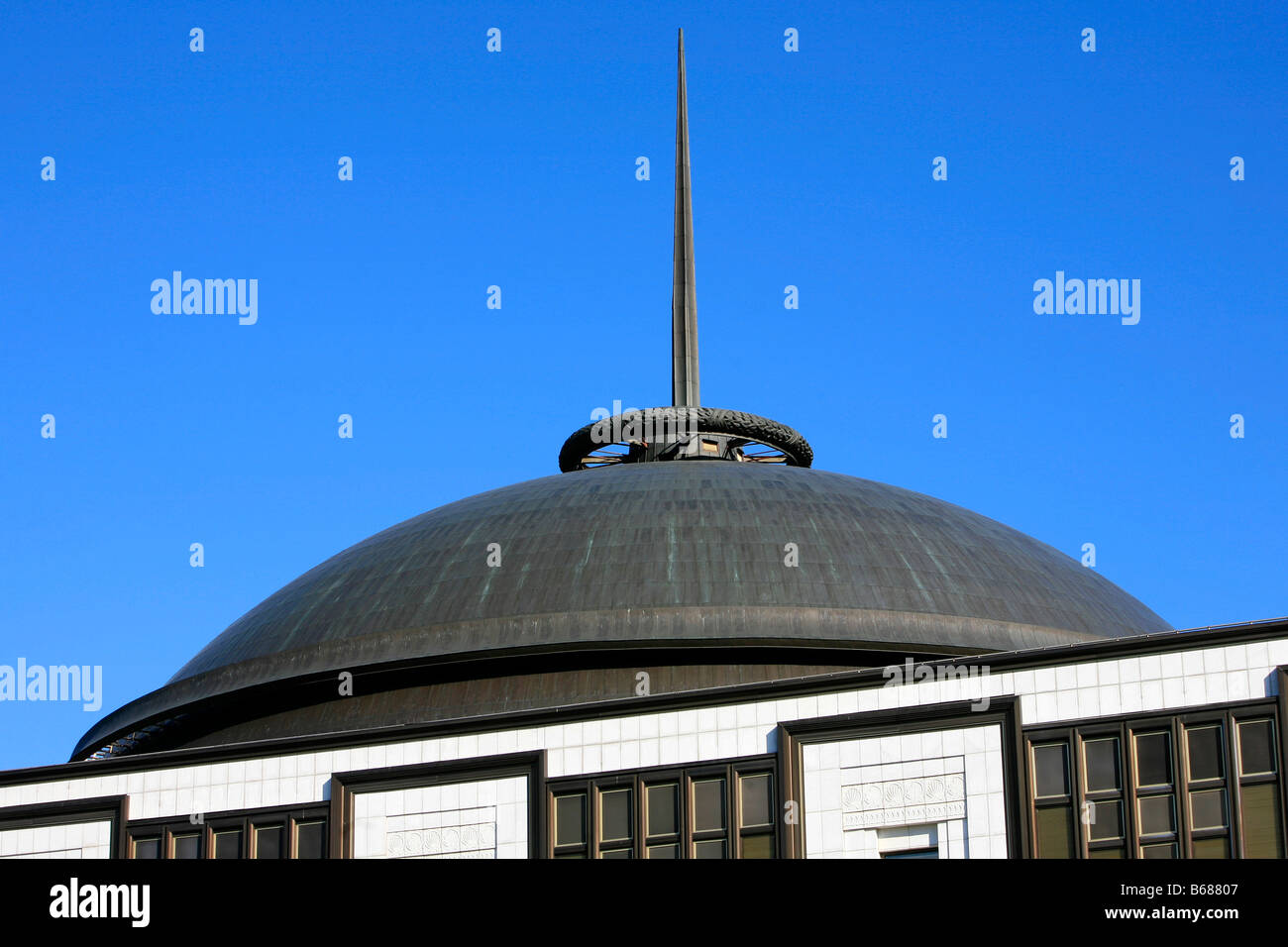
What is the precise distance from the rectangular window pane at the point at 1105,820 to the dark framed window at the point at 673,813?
6329 mm

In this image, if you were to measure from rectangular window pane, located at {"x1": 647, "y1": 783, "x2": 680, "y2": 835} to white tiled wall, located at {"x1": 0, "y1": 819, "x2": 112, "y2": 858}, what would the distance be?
500 inches

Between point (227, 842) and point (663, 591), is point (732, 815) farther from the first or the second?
point (663, 591)

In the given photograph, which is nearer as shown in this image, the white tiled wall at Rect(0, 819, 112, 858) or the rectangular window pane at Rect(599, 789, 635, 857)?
the rectangular window pane at Rect(599, 789, 635, 857)

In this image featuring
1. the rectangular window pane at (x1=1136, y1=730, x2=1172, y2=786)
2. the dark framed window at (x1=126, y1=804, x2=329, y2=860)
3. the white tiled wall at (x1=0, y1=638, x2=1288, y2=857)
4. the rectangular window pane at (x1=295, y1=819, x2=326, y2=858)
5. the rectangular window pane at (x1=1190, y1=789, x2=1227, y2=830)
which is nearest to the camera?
the rectangular window pane at (x1=1190, y1=789, x2=1227, y2=830)

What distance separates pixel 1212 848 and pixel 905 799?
6.18 meters

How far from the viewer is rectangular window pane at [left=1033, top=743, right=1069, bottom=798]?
3941cm

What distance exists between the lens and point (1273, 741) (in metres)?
37.7

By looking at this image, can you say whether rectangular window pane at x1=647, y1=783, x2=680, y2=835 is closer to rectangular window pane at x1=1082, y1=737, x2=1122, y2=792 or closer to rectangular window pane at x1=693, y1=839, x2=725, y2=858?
rectangular window pane at x1=693, y1=839, x2=725, y2=858

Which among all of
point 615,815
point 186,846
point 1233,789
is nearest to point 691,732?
point 615,815

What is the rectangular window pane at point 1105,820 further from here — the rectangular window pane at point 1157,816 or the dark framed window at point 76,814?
the dark framed window at point 76,814

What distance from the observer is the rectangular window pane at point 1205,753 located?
38.0 metres

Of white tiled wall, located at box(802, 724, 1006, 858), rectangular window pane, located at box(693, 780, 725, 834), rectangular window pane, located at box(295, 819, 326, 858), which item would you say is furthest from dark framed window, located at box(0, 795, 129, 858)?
white tiled wall, located at box(802, 724, 1006, 858)

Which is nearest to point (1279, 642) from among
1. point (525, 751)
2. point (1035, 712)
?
point (1035, 712)
